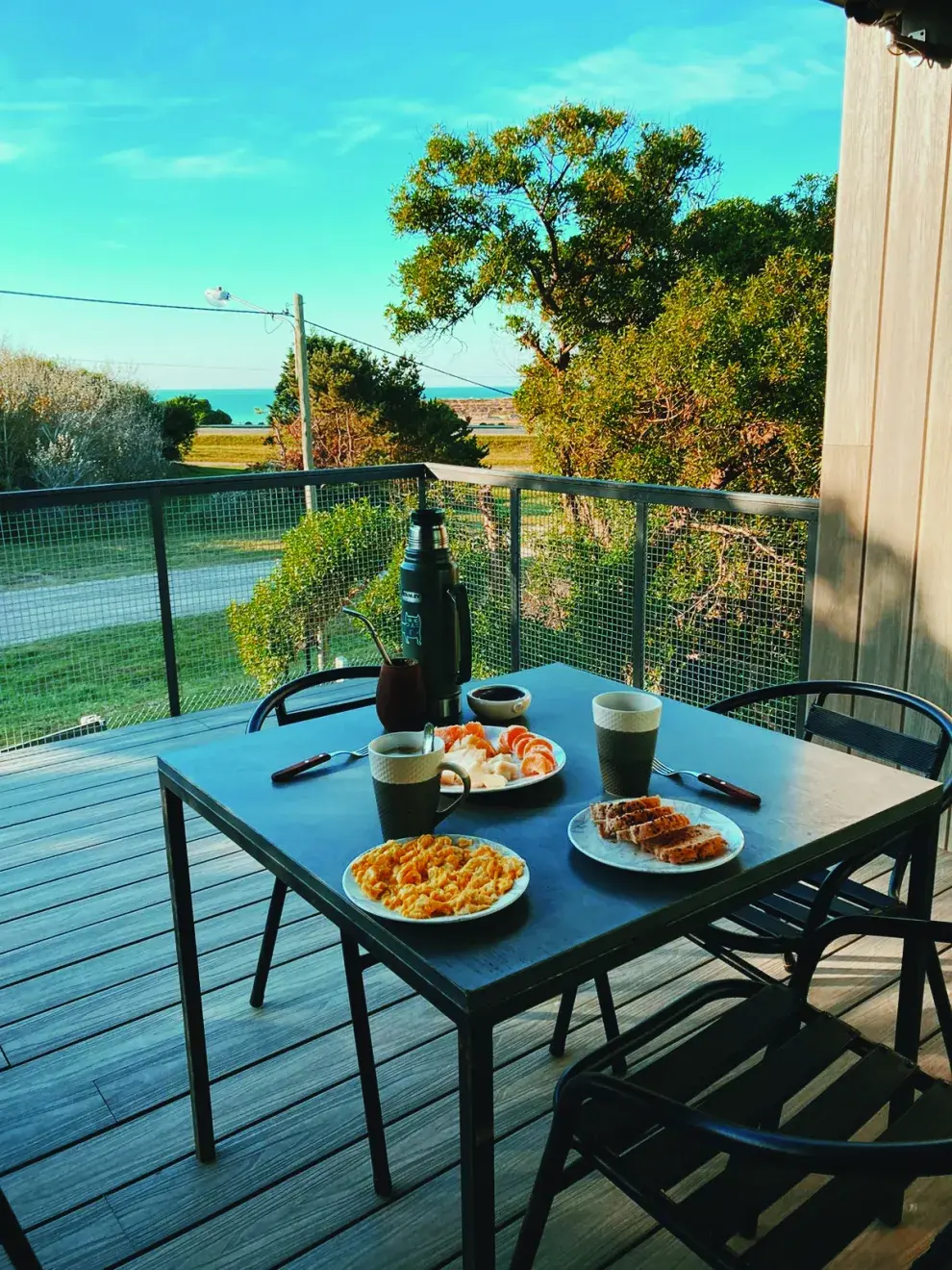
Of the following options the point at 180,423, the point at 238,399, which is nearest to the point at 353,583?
the point at 180,423

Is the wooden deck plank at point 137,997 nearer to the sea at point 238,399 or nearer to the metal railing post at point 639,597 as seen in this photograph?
the metal railing post at point 639,597

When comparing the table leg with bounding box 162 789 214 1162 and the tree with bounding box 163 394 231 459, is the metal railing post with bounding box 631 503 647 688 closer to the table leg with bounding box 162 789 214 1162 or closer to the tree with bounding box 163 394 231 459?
the table leg with bounding box 162 789 214 1162

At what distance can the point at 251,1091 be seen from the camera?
1967 mm

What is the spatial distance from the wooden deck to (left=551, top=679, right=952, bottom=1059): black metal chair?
0.31m

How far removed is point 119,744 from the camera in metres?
4.01

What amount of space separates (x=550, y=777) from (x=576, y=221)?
1214cm

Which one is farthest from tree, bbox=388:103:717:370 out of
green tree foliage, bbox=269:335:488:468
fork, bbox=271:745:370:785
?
fork, bbox=271:745:370:785

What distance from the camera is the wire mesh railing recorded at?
377 cm

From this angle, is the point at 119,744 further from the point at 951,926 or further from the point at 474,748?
the point at 951,926

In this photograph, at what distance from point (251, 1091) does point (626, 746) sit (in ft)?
3.66

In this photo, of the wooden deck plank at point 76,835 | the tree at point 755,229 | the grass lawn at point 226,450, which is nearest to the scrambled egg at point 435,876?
the wooden deck plank at point 76,835

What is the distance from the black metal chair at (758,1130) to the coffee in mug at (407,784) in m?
0.36

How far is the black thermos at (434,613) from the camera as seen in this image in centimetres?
172

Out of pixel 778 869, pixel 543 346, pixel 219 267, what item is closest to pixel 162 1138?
pixel 778 869
